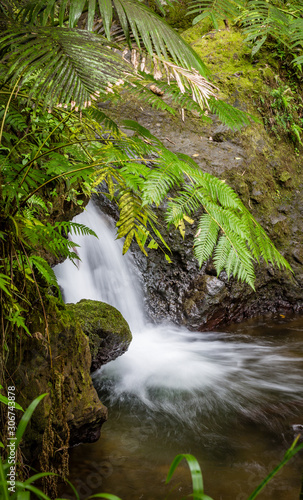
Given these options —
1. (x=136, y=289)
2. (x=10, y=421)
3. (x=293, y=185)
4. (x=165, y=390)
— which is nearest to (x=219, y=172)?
(x=293, y=185)

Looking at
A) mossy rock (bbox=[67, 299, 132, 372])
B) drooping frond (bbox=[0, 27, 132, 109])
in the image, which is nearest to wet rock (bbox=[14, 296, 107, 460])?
mossy rock (bbox=[67, 299, 132, 372])

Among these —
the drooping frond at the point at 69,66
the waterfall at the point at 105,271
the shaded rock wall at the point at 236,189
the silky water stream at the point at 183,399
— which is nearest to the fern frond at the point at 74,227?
the drooping frond at the point at 69,66

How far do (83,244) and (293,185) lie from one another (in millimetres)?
3471

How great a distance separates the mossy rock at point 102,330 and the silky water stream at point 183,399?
32cm

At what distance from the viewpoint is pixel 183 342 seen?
4641 millimetres

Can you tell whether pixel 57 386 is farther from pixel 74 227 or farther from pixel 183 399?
pixel 183 399

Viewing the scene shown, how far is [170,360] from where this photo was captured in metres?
4.16

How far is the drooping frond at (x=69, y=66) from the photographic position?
52.1 inches

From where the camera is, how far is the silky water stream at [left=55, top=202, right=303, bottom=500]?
2.35 m

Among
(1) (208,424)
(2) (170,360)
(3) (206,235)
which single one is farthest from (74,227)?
(2) (170,360)

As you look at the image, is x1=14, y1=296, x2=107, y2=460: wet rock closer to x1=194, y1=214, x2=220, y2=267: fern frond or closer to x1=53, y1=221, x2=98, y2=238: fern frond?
x1=53, y1=221, x2=98, y2=238: fern frond

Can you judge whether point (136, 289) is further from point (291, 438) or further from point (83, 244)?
A: point (291, 438)

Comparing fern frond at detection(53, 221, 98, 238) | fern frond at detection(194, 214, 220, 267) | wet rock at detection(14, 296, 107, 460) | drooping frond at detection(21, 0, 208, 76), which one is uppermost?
drooping frond at detection(21, 0, 208, 76)

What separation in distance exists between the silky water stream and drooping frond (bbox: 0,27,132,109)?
4.96 feet
